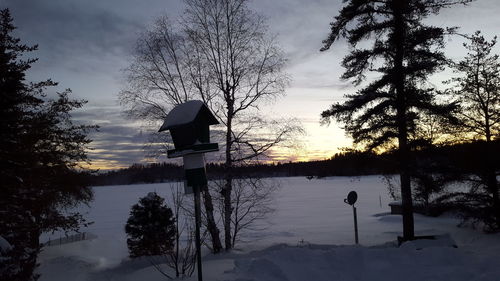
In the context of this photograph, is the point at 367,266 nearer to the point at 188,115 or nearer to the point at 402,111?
the point at 188,115

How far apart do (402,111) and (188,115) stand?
863 centimetres

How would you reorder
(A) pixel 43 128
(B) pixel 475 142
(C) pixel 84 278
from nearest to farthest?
(C) pixel 84 278 < (B) pixel 475 142 < (A) pixel 43 128

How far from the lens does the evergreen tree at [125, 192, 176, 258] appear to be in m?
15.9

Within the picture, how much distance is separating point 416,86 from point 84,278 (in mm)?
13494

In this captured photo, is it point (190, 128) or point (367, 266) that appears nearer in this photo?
point (190, 128)

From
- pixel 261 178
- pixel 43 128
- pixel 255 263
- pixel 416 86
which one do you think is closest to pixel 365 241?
pixel 261 178

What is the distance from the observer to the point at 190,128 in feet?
25.4

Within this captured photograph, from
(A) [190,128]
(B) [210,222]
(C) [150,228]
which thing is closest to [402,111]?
(B) [210,222]

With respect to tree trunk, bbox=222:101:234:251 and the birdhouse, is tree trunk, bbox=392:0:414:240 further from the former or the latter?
the birdhouse

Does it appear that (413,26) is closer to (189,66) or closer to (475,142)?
(475,142)

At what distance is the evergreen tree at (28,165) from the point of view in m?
10.0

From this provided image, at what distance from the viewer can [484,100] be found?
14508 mm

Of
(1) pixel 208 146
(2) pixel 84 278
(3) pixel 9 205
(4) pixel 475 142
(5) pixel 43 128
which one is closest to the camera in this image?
(1) pixel 208 146

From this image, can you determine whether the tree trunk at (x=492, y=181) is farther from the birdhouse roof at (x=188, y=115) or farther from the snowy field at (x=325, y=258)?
the birdhouse roof at (x=188, y=115)
